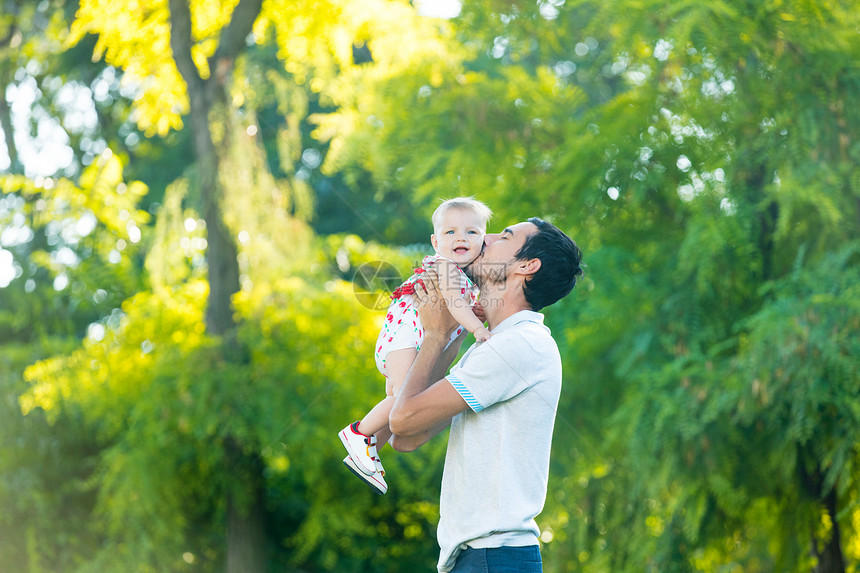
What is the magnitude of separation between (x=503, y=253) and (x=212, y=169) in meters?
5.27

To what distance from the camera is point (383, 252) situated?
24.6ft

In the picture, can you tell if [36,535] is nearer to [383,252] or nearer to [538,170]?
[383,252]

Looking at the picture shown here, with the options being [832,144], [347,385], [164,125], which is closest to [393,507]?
[347,385]

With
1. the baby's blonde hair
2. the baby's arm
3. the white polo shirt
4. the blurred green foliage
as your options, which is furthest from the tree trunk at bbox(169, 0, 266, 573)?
the white polo shirt

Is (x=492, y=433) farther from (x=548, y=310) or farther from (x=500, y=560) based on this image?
(x=548, y=310)

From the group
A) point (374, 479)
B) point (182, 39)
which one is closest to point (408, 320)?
point (374, 479)

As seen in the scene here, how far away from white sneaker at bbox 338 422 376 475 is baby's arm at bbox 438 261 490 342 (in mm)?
461

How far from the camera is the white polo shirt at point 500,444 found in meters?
1.83

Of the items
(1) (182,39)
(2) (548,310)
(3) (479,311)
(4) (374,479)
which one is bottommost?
(2) (548,310)

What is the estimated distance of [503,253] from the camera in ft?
7.03

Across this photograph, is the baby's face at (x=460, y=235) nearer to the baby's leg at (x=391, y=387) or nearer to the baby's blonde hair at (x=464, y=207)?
the baby's blonde hair at (x=464, y=207)

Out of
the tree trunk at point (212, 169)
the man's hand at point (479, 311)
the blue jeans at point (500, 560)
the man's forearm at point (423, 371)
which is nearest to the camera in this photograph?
the blue jeans at point (500, 560)

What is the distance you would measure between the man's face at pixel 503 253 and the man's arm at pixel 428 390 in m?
0.13

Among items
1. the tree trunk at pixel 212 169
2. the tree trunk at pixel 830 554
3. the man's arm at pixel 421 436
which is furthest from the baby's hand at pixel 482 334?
the tree trunk at pixel 212 169
